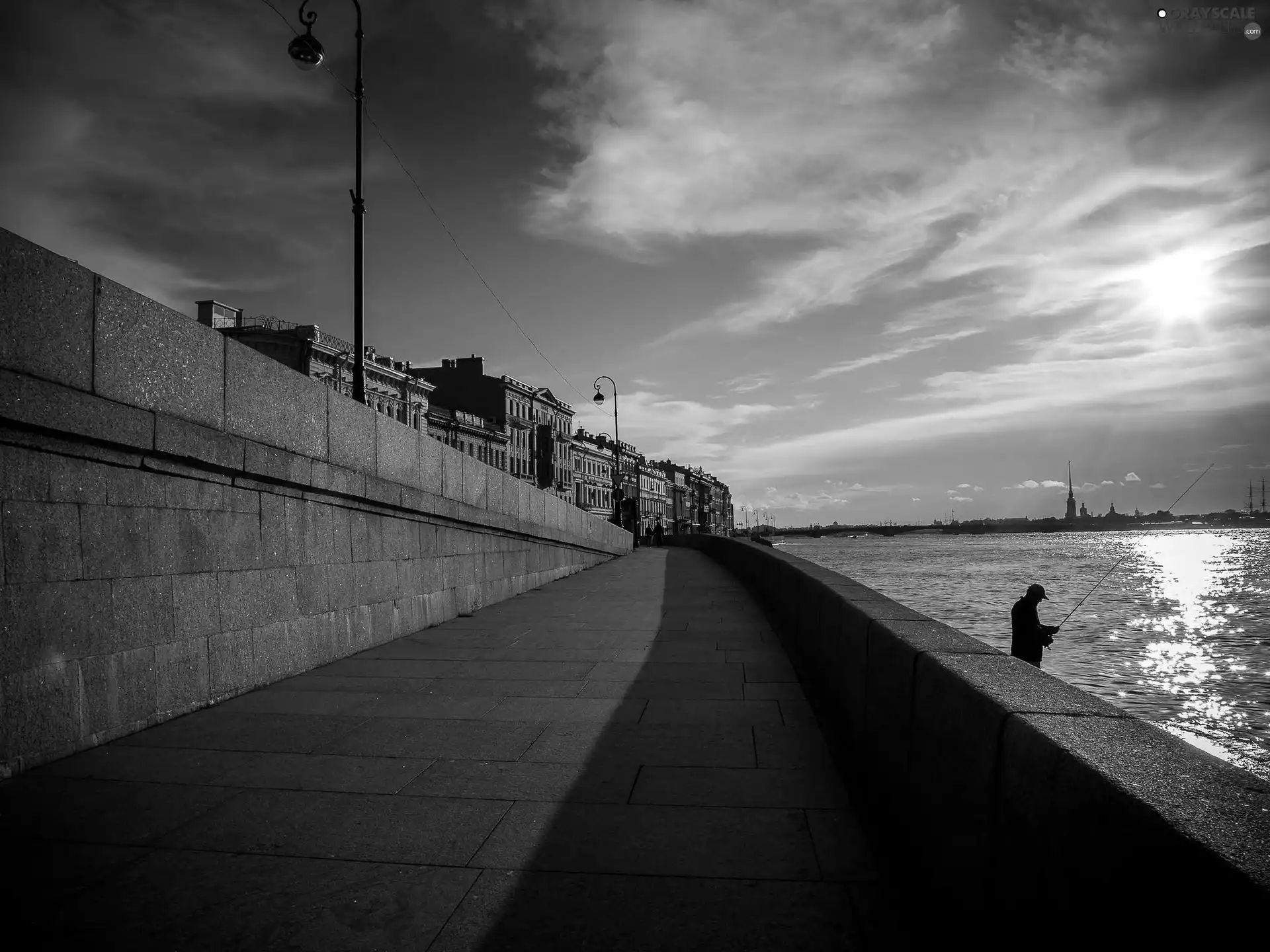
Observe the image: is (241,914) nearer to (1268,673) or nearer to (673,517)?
(1268,673)

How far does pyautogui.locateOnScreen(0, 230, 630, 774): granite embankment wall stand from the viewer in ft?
13.2

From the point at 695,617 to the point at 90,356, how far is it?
24.3 ft

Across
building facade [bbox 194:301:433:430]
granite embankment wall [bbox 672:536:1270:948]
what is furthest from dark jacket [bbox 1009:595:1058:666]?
building facade [bbox 194:301:433:430]

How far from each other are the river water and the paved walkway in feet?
19.6

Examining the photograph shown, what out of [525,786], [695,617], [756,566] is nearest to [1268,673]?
[756,566]

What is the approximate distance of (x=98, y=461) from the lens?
14.7 ft

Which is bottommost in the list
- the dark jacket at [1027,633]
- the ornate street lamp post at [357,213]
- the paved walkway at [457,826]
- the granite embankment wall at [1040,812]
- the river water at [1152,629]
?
the river water at [1152,629]

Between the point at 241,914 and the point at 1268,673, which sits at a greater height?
the point at 241,914

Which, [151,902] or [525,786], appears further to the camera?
[525,786]

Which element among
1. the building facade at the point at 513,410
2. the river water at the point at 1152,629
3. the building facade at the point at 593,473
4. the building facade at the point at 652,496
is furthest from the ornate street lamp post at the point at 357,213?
the building facade at the point at 652,496

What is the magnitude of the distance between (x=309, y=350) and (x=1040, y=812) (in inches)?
2063

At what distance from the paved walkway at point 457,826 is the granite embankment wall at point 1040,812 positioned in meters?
0.35

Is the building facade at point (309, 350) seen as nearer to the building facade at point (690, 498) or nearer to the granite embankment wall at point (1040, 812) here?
the granite embankment wall at point (1040, 812)

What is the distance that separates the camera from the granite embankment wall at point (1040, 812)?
4.23 feet
